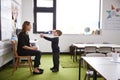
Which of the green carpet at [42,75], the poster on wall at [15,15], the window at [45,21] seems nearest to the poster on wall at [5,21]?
the poster on wall at [15,15]

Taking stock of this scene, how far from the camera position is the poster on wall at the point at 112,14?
Result: 372 inches

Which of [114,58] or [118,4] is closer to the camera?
[114,58]

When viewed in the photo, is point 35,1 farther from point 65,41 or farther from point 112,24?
point 112,24

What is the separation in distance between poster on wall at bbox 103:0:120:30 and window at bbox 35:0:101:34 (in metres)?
0.49

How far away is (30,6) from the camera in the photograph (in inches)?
360

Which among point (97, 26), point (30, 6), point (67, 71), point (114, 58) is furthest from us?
point (97, 26)

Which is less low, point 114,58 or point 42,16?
point 42,16

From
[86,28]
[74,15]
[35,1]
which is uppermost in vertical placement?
[35,1]

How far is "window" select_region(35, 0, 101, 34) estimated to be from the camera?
940 cm

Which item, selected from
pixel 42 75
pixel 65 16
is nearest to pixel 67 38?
pixel 65 16

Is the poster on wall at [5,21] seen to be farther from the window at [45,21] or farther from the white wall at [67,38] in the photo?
the window at [45,21]

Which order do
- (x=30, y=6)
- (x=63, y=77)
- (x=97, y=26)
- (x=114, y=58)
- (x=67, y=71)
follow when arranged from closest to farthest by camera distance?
(x=114, y=58) → (x=63, y=77) → (x=67, y=71) → (x=30, y=6) → (x=97, y=26)

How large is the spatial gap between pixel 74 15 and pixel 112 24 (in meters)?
1.79

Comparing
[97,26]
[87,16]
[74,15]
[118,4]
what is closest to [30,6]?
[74,15]
